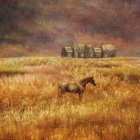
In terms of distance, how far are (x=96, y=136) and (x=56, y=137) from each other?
56 cm

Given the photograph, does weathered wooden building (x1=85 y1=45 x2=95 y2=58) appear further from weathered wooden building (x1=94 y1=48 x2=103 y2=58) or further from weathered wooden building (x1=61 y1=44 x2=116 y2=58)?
weathered wooden building (x1=94 y1=48 x2=103 y2=58)

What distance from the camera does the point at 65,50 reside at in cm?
7619

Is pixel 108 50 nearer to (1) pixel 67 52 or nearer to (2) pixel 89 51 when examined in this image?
(2) pixel 89 51

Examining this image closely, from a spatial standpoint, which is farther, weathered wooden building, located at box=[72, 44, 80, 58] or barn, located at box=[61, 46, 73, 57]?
weathered wooden building, located at box=[72, 44, 80, 58]

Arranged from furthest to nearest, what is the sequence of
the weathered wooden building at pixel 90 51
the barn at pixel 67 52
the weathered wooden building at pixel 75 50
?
the weathered wooden building at pixel 90 51 → the weathered wooden building at pixel 75 50 → the barn at pixel 67 52

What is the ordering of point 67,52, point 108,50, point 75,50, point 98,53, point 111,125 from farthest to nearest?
point 98,53 < point 108,50 < point 75,50 < point 67,52 < point 111,125

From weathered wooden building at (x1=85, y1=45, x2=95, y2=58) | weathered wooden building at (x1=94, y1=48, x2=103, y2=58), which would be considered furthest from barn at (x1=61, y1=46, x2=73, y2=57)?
weathered wooden building at (x1=94, y1=48, x2=103, y2=58)

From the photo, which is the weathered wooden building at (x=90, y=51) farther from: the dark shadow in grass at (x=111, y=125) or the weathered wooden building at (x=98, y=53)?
the dark shadow in grass at (x=111, y=125)

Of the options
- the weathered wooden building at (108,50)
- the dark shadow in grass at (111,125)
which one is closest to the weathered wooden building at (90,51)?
Answer: the weathered wooden building at (108,50)

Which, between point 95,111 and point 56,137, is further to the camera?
point 95,111

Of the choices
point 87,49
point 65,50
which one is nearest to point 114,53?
point 87,49

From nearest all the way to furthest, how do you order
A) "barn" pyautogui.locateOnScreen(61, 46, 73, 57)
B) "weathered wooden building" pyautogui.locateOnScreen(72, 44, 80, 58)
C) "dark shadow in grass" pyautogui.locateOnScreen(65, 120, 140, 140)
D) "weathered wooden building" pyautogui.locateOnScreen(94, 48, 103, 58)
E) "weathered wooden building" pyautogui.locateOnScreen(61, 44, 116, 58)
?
"dark shadow in grass" pyautogui.locateOnScreen(65, 120, 140, 140)
"barn" pyautogui.locateOnScreen(61, 46, 73, 57)
"weathered wooden building" pyautogui.locateOnScreen(72, 44, 80, 58)
"weathered wooden building" pyautogui.locateOnScreen(61, 44, 116, 58)
"weathered wooden building" pyautogui.locateOnScreen(94, 48, 103, 58)

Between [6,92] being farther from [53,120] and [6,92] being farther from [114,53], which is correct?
[114,53]

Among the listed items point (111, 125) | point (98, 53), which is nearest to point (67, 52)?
point (98, 53)
